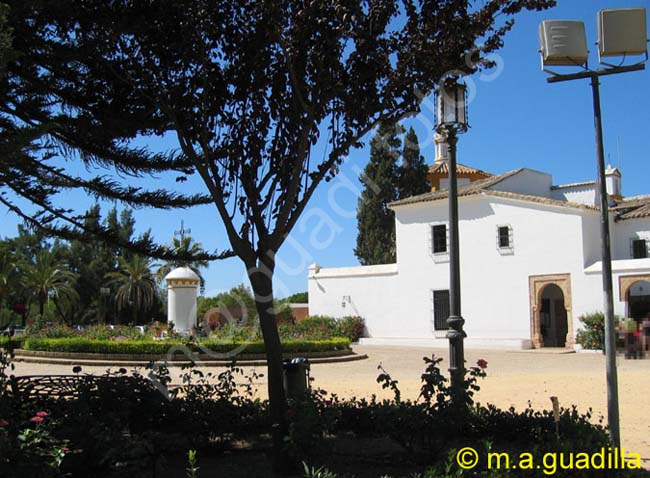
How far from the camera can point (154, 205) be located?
7219mm

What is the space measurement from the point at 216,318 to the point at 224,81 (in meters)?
30.9

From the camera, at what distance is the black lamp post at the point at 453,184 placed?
5891 mm

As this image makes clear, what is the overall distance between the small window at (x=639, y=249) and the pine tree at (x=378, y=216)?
14973mm

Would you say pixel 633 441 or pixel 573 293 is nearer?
pixel 633 441

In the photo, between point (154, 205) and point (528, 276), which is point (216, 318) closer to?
point (528, 276)

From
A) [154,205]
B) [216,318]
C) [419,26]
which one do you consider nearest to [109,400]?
[154,205]

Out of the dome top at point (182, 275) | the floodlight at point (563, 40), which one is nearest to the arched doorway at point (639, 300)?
the dome top at point (182, 275)

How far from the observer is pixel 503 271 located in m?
26.5

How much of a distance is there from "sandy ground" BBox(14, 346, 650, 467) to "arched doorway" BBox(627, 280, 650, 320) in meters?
3.87

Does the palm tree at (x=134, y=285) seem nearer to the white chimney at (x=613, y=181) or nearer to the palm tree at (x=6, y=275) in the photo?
the palm tree at (x=6, y=275)

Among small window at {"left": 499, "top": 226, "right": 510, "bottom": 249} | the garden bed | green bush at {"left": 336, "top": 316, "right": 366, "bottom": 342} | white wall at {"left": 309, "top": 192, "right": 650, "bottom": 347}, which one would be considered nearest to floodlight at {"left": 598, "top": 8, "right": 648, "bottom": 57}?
the garden bed

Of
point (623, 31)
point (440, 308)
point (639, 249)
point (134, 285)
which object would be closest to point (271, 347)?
point (623, 31)

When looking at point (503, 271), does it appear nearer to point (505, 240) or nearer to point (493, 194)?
point (505, 240)

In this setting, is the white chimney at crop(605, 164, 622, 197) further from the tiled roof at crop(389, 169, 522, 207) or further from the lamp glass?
the lamp glass
